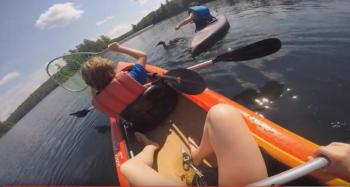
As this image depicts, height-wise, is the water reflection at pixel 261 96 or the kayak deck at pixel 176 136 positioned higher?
the kayak deck at pixel 176 136

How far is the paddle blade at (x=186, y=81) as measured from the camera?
3.95m

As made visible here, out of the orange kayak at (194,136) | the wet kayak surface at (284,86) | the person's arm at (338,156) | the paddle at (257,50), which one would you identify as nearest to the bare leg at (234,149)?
the person's arm at (338,156)

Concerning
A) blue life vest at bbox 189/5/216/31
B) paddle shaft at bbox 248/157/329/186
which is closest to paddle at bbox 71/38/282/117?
paddle shaft at bbox 248/157/329/186

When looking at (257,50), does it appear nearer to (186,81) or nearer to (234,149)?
(186,81)

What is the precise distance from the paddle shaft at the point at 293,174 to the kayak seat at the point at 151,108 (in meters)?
2.43

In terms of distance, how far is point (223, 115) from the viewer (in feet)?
6.94

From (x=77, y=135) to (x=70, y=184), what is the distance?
3.71 m

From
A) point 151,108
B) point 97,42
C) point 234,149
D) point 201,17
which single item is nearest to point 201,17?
point 201,17

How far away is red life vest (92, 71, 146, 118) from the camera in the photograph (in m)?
3.67

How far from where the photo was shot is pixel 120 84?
3664 millimetres

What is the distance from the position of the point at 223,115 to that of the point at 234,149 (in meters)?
0.31

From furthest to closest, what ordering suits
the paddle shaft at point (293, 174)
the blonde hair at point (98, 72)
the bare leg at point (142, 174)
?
the blonde hair at point (98, 72) → the bare leg at point (142, 174) → the paddle shaft at point (293, 174)

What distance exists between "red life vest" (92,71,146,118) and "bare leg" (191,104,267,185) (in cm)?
185

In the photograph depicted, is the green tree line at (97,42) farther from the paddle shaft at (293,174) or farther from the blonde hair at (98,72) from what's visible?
the paddle shaft at (293,174)
